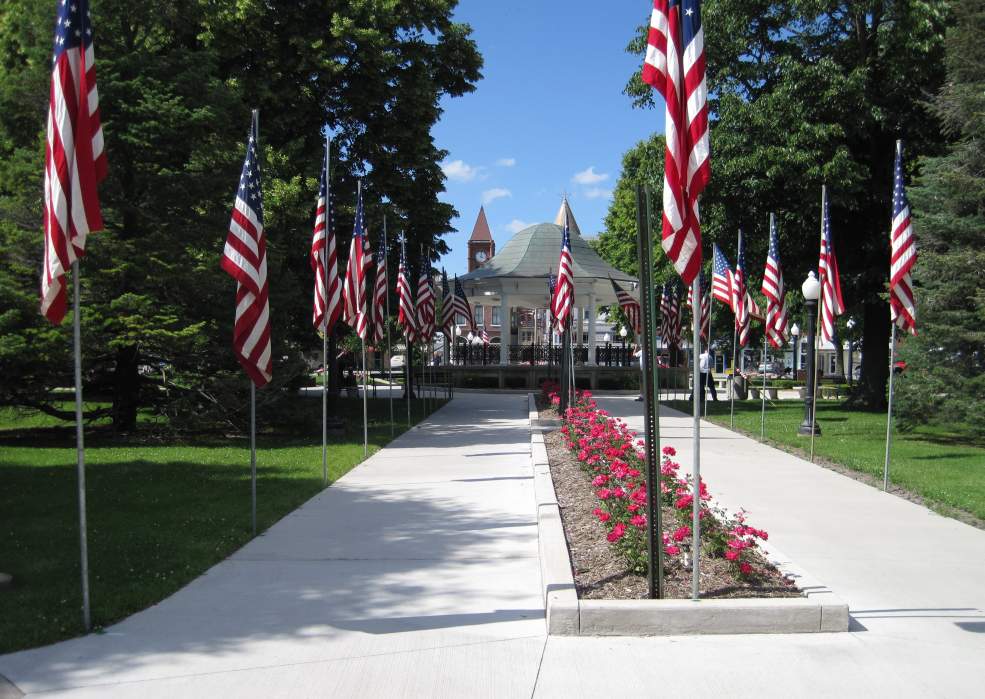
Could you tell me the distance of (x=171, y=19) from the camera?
56.6 feet

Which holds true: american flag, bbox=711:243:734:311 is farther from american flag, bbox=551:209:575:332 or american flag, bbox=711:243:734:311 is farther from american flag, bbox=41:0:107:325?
american flag, bbox=41:0:107:325

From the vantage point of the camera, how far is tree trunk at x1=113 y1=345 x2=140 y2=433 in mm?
17203

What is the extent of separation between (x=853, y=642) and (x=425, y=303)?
1906 centimetres

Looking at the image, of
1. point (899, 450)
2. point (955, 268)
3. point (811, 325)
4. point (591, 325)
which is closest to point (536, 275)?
point (591, 325)

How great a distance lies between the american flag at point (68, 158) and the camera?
5.65 m

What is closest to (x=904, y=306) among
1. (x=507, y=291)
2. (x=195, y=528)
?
(x=195, y=528)

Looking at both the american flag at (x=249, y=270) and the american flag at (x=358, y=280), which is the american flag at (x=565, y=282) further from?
the american flag at (x=249, y=270)

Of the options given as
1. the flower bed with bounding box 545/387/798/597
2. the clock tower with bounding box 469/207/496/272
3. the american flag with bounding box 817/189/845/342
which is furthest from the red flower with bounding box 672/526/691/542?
the clock tower with bounding box 469/207/496/272

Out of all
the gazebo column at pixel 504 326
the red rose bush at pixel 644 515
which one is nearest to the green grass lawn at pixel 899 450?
the red rose bush at pixel 644 515

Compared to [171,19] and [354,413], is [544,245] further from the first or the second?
[171,19]

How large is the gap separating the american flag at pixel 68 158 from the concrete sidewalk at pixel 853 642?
4104 mm

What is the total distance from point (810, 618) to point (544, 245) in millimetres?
34293

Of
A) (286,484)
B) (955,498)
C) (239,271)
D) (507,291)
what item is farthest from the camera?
(507,291)

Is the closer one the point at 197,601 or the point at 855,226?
the point at 197,601
